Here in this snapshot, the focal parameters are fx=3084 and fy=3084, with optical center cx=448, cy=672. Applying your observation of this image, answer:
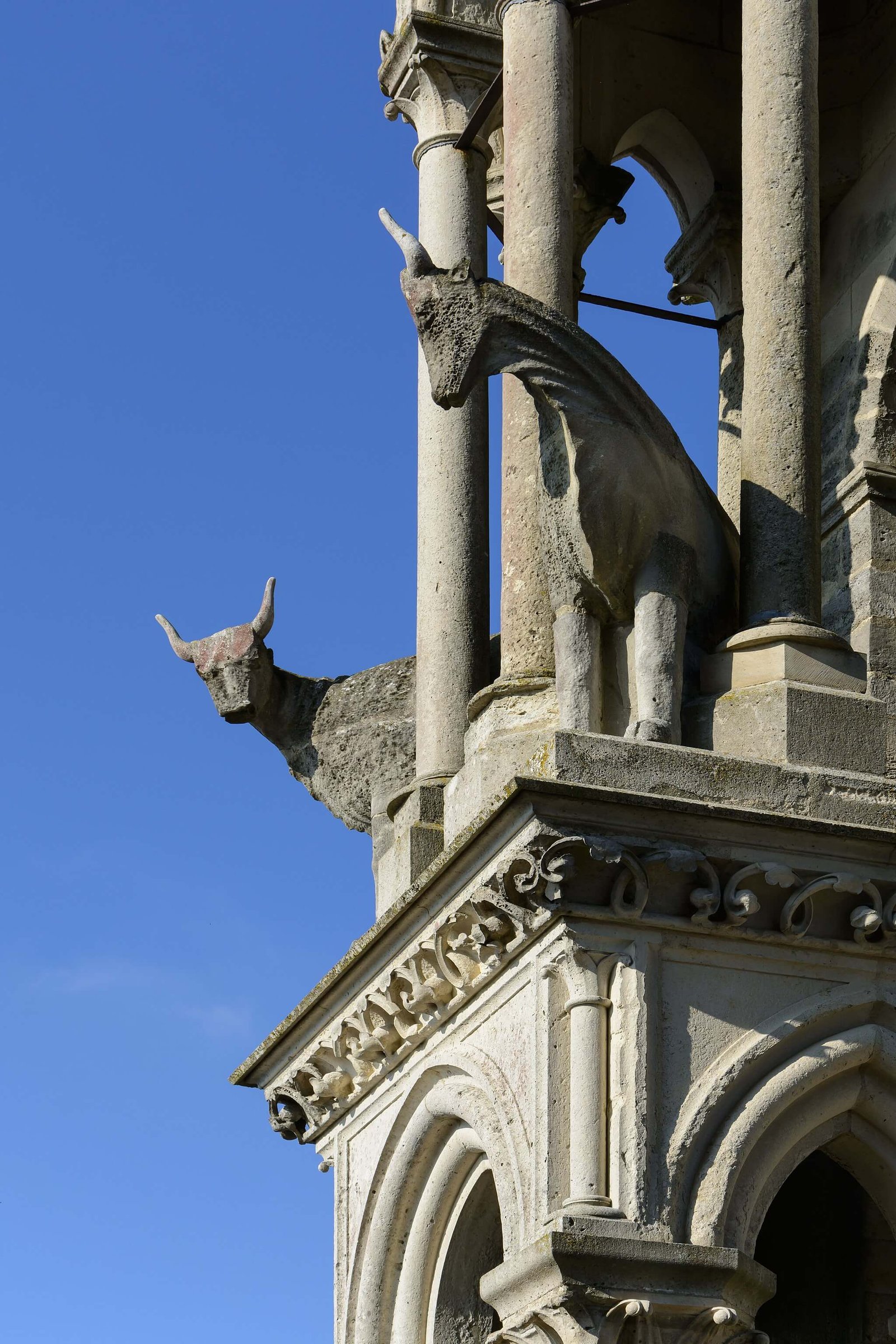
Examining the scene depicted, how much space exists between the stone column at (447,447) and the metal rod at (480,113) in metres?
0.04

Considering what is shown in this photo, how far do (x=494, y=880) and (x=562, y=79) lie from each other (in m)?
3.67

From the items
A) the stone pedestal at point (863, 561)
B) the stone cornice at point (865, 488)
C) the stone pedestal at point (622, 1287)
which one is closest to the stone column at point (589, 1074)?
the stone pedestal at point (622, 1287)

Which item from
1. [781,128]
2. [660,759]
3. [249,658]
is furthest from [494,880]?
[249,658]

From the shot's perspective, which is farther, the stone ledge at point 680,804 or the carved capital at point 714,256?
the carved capital at point 714,256

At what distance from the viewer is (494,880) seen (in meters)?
11.3

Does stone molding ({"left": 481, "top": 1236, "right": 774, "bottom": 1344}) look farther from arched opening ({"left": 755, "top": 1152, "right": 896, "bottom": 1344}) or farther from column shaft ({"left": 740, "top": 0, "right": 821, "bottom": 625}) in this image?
column shaft ({"left": 740, "top": 0, "right": 821, "bottom": 625})

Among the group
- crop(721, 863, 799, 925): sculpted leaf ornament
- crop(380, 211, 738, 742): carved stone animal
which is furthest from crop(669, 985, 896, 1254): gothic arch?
crop(380, 211, 738, 742): carved stone animal

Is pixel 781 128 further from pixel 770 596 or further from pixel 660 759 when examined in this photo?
pixel 660 759

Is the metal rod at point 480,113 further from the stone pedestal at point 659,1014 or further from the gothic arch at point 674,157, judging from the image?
the stone pedestal at point 659,1014

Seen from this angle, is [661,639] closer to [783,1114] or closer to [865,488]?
[865,488]

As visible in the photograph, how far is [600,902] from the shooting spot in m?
11.0

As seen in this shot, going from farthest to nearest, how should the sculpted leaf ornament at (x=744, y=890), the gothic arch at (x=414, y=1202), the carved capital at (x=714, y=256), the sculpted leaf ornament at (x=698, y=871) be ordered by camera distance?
the carved capital at (x=714, y=256), the gothic arch at (x=414, y=1202), the sculpted leaf ornament at (x=744, y=890), the sculpted leaf ornament at (x=698, y=871)

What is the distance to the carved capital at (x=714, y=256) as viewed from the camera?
15.0 metres

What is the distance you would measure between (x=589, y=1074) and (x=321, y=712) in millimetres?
5192
